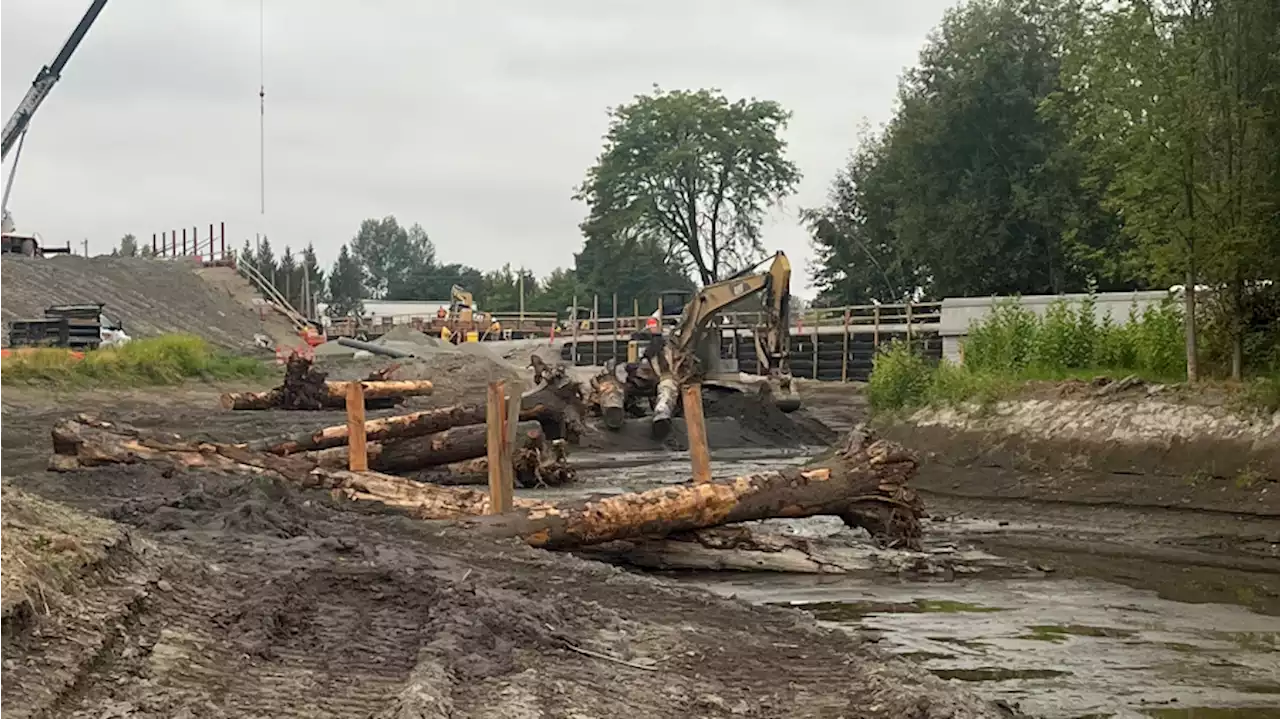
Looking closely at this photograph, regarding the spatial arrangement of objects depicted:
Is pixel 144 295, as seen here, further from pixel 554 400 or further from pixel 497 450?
pixel 497 450

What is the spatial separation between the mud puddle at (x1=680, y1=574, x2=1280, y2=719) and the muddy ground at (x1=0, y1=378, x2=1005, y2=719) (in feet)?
2.71

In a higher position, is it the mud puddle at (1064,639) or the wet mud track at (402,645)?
the wet mud track at (402,645)

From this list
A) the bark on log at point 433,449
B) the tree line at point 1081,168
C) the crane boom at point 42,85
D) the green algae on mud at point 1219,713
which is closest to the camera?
the green algae on mud at point 1219,713

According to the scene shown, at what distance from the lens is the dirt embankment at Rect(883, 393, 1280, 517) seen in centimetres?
1631

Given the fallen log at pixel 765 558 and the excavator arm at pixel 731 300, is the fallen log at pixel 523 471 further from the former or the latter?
the excavator arm at pixel 731 300

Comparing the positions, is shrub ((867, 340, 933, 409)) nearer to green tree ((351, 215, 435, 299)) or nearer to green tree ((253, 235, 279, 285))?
green tree ((253, 235, 279, 285))

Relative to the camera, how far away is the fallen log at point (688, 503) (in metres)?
12.8

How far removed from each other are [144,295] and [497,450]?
5097cm

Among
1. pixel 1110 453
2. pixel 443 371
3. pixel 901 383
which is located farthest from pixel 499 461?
pixel 443 371

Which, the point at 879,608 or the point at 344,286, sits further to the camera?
the point at 344,286

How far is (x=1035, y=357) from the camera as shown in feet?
73.4

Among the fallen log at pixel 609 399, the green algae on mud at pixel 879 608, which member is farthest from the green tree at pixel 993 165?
the green algae on mud at pixel 879 608

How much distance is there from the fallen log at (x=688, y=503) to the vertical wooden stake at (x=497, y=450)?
0.19m

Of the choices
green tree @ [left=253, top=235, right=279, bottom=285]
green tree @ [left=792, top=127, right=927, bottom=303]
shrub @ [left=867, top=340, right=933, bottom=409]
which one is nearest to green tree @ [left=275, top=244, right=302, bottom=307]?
green tree @ [left=253, top=235, right=279, bottom=285]
